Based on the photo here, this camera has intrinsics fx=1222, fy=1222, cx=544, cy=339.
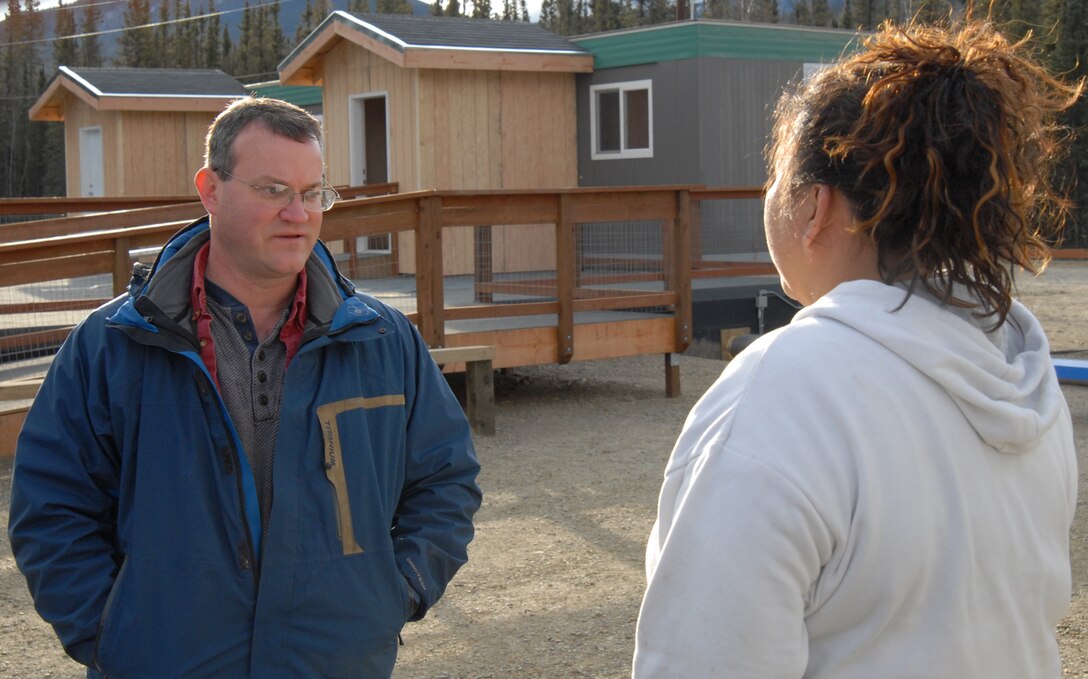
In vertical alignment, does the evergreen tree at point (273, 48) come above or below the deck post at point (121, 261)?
above

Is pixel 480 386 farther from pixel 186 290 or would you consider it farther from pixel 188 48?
pixel 188 48

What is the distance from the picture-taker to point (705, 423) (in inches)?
51.9

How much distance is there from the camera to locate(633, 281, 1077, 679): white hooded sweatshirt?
48.9 inches

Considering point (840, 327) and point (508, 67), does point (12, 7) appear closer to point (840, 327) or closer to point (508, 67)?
point (508, 67)

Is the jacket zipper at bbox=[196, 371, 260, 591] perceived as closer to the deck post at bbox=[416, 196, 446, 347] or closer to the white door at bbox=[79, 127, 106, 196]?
the deck post at bbox=[416, 196, 446, 347]

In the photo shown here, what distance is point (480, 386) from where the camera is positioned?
8.16 meters

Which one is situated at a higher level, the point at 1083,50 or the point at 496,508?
the point at 1083,50

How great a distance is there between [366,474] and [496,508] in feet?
13.3

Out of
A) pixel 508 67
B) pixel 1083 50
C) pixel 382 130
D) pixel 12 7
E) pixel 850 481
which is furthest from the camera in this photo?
pixel 12 7

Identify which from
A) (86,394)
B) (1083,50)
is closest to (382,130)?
(86,394)

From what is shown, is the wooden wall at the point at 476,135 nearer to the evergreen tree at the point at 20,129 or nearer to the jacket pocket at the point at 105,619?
the jacket pocket at the point at 105,619

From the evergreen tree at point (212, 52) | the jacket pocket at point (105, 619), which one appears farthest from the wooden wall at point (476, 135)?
the evergreen tree at point (212, 52)

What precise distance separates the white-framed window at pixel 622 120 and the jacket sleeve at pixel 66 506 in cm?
1317

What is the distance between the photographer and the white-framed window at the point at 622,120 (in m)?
15.0
